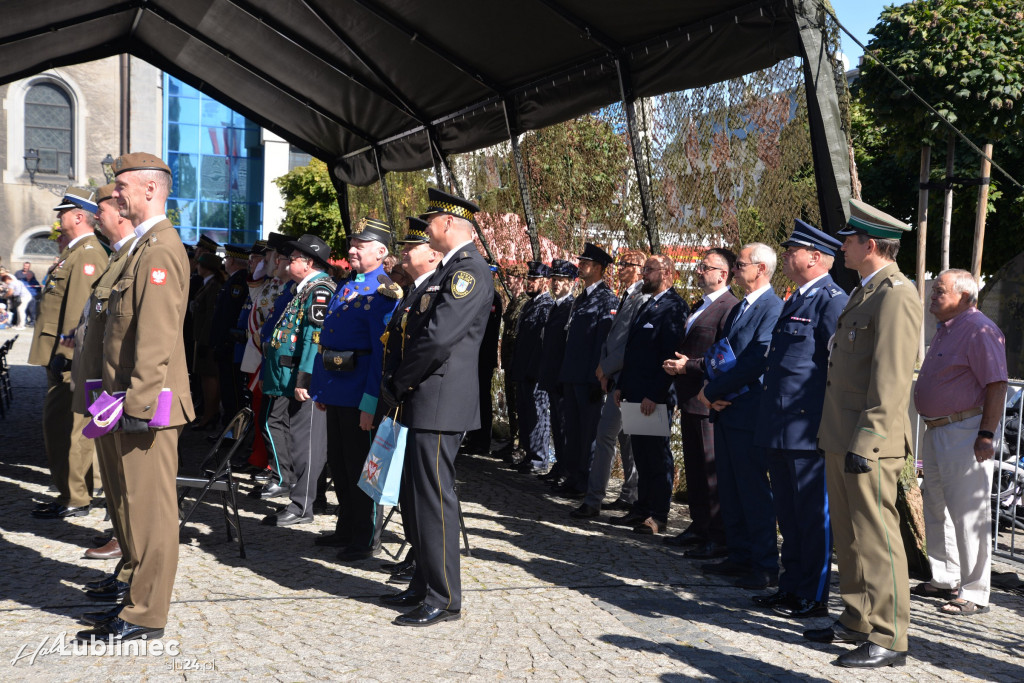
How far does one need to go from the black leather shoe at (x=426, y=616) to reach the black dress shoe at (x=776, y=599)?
5.50 feet

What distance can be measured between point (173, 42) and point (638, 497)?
7.93 meters

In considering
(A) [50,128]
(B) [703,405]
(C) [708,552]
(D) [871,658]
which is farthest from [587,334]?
(A) [50,128]

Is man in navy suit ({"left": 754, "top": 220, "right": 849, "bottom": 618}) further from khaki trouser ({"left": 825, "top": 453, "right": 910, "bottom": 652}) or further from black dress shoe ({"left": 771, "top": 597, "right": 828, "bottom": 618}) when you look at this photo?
khaki trouser ({"left": 825, "top": 453, "right": 910, "bottom": 652})

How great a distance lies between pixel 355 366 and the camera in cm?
603

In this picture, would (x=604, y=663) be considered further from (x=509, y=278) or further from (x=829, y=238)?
(x=509, y=278)

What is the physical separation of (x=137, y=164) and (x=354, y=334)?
1.88m

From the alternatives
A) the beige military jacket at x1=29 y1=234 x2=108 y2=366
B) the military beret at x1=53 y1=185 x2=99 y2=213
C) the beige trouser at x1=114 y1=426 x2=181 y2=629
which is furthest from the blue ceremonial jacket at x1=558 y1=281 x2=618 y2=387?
the beige trouser at x1=114 y1=426 x2=181 y2=629

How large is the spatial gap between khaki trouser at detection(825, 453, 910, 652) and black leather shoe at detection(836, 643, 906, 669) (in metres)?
0.03

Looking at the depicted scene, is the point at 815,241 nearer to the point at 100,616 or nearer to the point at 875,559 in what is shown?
the point at 875,559

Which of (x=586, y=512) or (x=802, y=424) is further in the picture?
(x=586, y=512)

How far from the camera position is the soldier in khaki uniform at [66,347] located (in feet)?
21.8

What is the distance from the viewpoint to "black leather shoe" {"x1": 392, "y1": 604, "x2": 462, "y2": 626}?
4793mm

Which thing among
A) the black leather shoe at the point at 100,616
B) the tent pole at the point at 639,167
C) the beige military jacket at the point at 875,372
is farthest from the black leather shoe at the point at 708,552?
the black leather shoe at the point at 100,616

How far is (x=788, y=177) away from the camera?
23.0 ft
